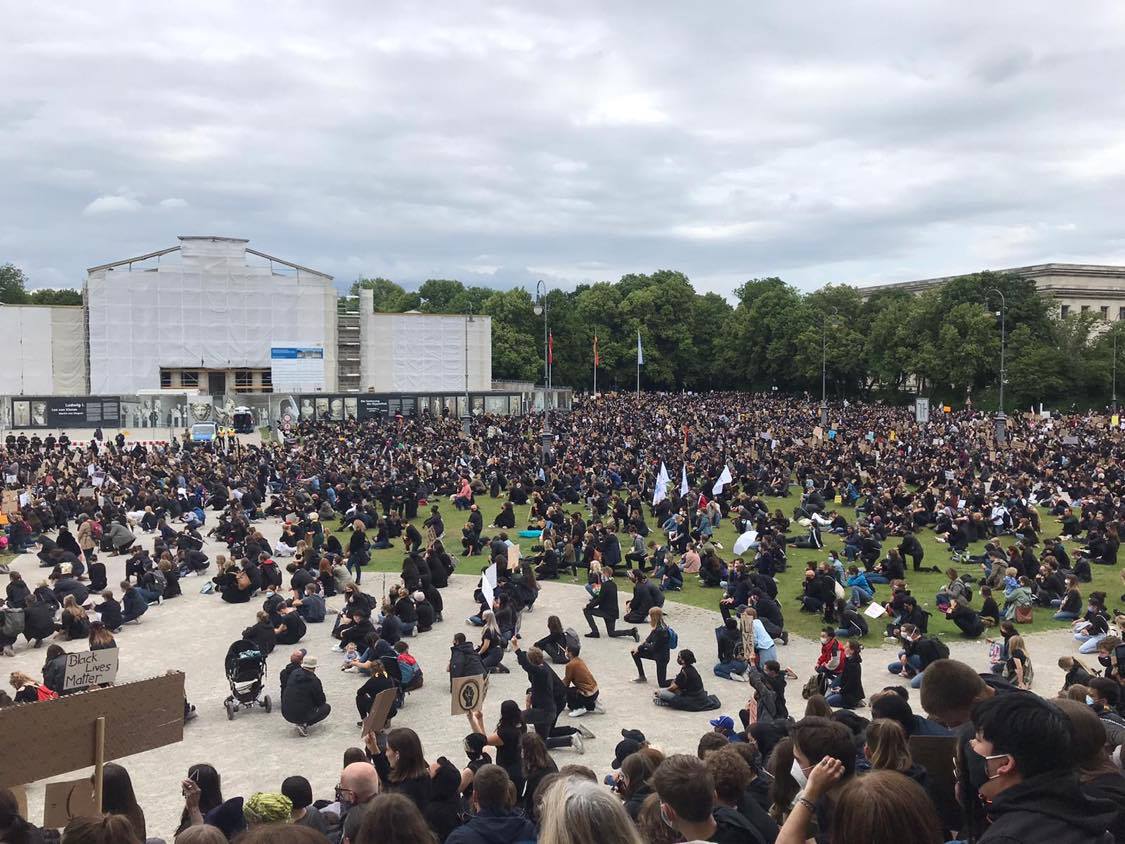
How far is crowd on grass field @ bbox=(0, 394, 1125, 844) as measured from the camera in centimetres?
415

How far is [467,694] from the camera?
977 cm

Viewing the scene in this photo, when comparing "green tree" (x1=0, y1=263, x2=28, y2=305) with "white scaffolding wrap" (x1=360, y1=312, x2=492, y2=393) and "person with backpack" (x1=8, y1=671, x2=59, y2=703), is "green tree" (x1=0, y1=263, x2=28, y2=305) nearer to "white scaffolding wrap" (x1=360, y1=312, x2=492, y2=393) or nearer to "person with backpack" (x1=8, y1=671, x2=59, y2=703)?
"white scaffolding wrap" (x1=360, y1=312, x2=492, y2=393)

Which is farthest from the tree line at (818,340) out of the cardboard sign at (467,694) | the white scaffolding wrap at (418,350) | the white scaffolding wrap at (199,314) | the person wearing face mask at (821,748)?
the person wearing face mask at (821,748)

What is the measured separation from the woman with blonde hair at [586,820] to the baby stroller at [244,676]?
10761mm

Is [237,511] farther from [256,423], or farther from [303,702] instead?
[256,423]

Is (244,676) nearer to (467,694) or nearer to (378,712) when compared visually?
(467,694)

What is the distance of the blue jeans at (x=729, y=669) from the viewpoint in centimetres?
1458

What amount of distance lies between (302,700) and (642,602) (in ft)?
24.0

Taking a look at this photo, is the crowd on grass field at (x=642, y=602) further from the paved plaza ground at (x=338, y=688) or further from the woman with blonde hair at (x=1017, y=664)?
the paved plaza ground at (x=338, y=688)

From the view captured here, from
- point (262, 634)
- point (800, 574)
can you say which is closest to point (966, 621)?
point (800, 574)

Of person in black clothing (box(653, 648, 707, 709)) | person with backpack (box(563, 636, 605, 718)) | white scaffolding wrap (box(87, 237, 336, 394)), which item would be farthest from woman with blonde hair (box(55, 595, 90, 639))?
white scaffolding wrap (box(87, 237, 336, 394))

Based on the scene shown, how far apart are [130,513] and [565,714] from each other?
21.1m

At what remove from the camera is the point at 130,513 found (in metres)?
29.0

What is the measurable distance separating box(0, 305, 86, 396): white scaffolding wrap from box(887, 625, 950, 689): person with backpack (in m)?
74.9
